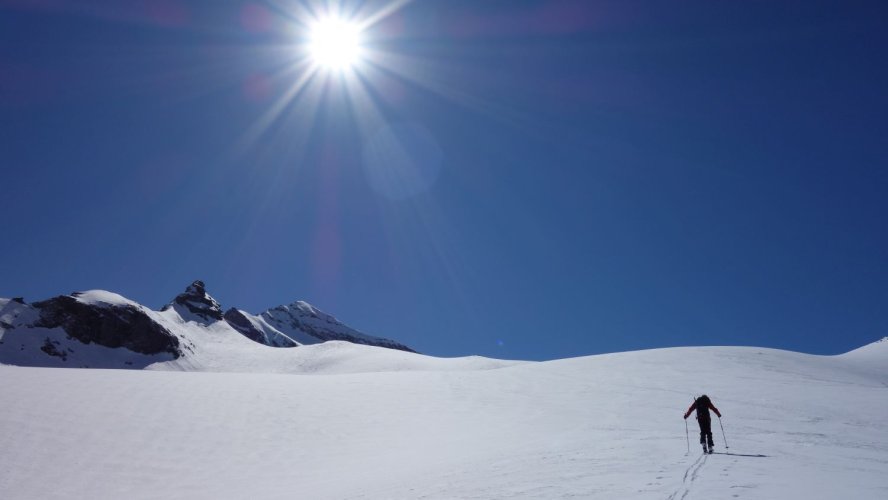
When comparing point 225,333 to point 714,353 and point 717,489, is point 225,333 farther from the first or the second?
point 717,489

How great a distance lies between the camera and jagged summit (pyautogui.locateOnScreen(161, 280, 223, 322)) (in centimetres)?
14350

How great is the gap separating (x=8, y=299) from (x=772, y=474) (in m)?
147

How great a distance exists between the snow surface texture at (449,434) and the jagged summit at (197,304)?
124860 millimetres

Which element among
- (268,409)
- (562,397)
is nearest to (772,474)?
(562,397)

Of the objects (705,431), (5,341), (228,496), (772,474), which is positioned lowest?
(228,496)

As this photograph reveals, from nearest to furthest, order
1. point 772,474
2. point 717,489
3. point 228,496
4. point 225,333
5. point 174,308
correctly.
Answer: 1. point 717,489
2. point 772,474
3. point 228,496
4. point 225,333
5. point 174,308

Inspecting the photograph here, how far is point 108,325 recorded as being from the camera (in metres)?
110

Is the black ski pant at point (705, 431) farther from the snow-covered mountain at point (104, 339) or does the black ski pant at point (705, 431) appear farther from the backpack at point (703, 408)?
the snow-covered mountain at point (104, 339)

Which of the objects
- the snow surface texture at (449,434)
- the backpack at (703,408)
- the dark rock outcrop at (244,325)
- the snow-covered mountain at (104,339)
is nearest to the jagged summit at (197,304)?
the snow-covered mountain at (104,339)

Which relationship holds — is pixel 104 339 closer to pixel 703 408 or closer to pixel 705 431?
pixel 703 408

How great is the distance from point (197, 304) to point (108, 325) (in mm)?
37584

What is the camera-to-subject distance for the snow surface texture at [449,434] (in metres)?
11.1

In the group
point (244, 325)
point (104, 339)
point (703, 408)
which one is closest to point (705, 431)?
point (703, 408)

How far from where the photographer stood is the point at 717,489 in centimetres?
869
